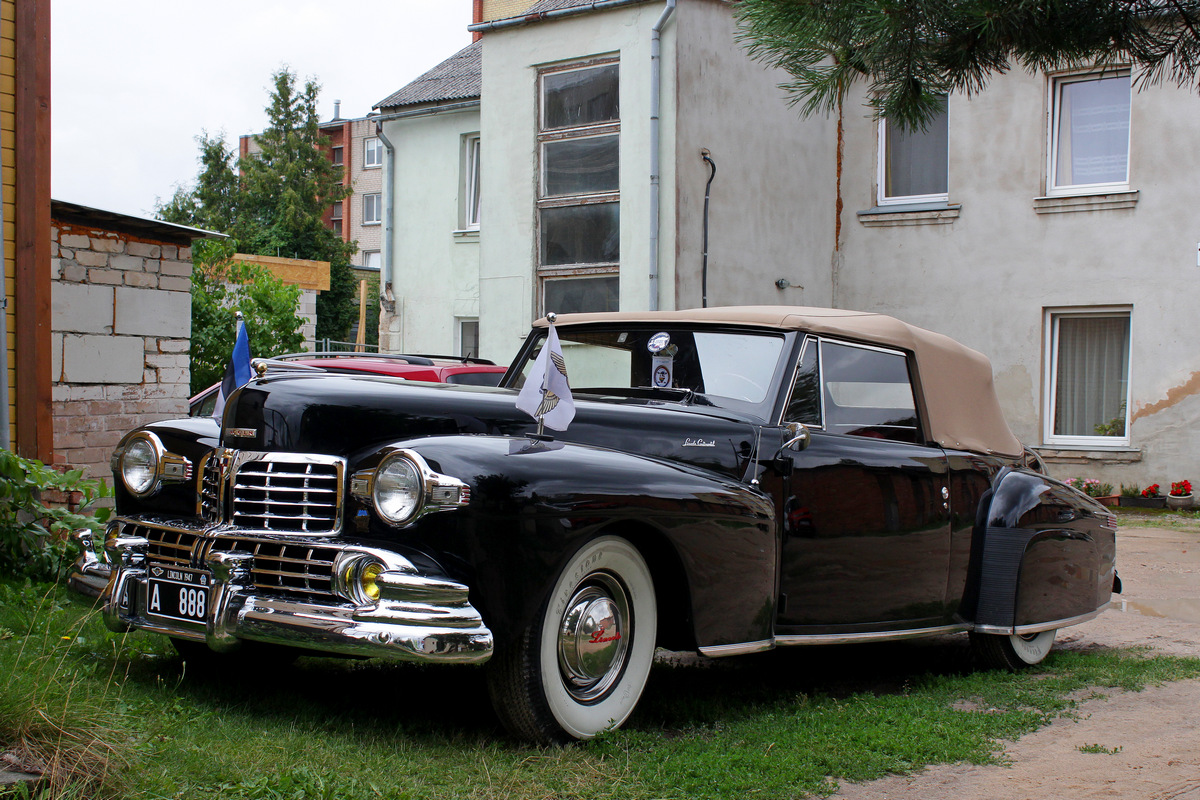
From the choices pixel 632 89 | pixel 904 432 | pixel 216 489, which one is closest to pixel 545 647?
pixel 216 489

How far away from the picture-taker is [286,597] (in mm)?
3324

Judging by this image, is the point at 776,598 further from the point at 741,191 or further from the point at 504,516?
the point at 741,191

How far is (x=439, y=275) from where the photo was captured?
58.4ft

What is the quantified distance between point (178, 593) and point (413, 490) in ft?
2.86

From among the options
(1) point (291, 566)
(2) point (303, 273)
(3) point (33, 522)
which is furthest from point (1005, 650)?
(2) point (303, 273)

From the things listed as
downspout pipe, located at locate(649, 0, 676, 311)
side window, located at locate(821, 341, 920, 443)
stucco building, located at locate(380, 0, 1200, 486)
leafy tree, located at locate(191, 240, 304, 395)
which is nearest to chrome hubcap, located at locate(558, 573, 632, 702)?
side window, located at locate(821, 341, 920, 443)

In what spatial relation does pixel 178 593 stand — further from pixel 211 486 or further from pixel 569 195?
pixel 569 195

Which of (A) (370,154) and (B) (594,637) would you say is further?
(A) (370,154)

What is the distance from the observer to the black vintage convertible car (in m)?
3.26

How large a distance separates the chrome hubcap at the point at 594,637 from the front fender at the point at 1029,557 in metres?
1.99

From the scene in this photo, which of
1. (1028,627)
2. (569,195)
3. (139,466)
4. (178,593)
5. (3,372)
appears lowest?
(1028,627)

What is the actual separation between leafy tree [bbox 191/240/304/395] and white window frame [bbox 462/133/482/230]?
471cm

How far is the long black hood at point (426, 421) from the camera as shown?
356 centimetres

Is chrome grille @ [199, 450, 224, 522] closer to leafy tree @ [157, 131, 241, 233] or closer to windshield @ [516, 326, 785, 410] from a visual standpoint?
windshield @ [516, 326, 785, 410]
